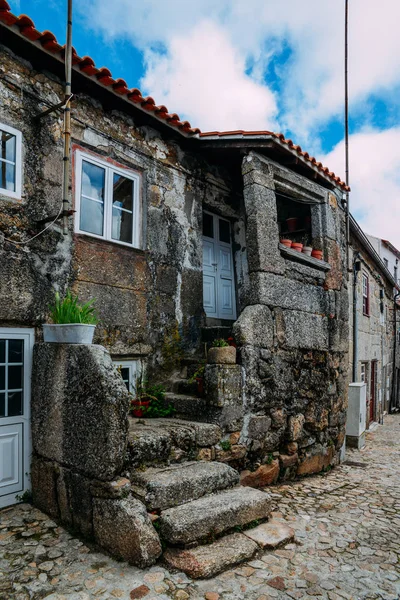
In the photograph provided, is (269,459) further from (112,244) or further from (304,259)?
(112,244)

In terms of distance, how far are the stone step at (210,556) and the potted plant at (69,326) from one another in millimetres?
1820

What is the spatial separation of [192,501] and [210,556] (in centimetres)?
50

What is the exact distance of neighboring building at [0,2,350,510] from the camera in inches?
165

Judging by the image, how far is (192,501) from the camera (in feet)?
11.8

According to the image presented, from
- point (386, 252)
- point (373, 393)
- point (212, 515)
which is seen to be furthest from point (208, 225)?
point (386, 252)

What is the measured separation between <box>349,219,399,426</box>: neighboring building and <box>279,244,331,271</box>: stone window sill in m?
2.97

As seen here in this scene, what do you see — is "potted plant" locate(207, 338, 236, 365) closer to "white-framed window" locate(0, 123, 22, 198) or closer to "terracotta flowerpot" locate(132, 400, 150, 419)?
"terracotta flowerpot" locate(132, 400, 150, 419)

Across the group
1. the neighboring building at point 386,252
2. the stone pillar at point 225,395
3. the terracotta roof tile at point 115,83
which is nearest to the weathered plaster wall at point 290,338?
the stone pillar at point 225,395

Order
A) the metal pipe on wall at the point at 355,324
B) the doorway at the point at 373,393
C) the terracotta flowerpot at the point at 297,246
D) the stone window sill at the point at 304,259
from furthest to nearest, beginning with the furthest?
the doorway at the point at 373,393 → the metal pipe on wall at the point at 355,324 → the terracotta flowerpot at the point at 297,246 → the stone window sill at the point at 304,259

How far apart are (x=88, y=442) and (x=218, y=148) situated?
4172 millimetres

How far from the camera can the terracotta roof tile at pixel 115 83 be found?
12.7ft

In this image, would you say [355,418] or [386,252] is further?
[386,252]

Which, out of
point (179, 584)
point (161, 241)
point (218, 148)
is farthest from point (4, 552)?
point (218, 148)

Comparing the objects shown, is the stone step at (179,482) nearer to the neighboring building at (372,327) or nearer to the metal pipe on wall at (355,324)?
the neighboring building at (372,327)
